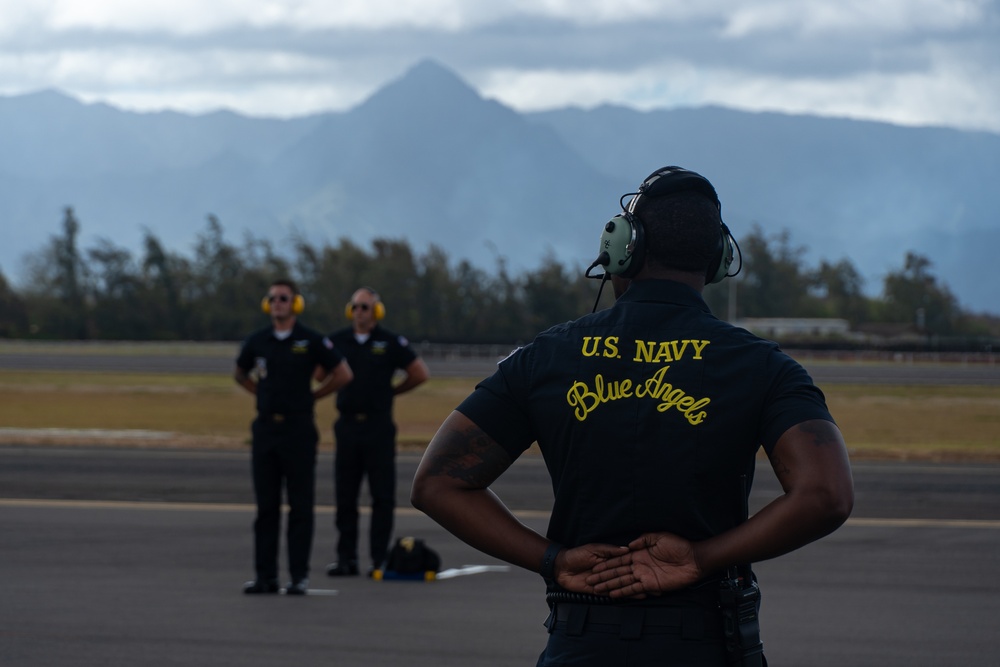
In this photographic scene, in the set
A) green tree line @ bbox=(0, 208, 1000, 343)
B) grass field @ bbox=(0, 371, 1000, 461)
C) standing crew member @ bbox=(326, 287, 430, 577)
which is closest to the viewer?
standing crew member @ bbox=(326, 287, 430, 577)

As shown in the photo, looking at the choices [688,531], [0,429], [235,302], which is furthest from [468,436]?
[235,302]

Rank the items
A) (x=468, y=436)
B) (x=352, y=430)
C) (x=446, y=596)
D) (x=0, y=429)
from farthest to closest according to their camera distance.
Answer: (x=0, y=429) < (x=352, y=430) < (x=446, y=596) < (x=468, y=436)

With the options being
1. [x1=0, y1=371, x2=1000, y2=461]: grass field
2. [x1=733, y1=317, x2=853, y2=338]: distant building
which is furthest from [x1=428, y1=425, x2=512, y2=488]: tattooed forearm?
[x1=733, y1=317, x2=853, y2=338]: distant building

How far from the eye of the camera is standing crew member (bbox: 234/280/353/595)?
373 inches

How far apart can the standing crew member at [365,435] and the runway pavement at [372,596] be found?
0.43 m

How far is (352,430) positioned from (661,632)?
25.4ft

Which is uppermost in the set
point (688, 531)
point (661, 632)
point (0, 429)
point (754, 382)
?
point (754, 382)

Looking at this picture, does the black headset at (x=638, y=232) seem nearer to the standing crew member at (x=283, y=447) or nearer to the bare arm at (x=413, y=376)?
the standing crew member at (x=283, y=447)

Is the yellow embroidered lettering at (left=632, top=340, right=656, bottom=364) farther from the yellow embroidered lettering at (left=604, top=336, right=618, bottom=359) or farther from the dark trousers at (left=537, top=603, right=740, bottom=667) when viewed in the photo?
the dark trousers at (left=537, top=603, right=740, bottom=667)

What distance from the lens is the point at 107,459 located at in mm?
19859

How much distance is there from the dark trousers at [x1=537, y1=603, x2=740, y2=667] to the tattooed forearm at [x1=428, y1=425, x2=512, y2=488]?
380 millimetres

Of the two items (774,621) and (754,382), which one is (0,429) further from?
(754,382)

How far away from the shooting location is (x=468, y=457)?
3.01 meters

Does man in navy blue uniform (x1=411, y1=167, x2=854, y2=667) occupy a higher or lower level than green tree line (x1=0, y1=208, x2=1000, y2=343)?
lower
